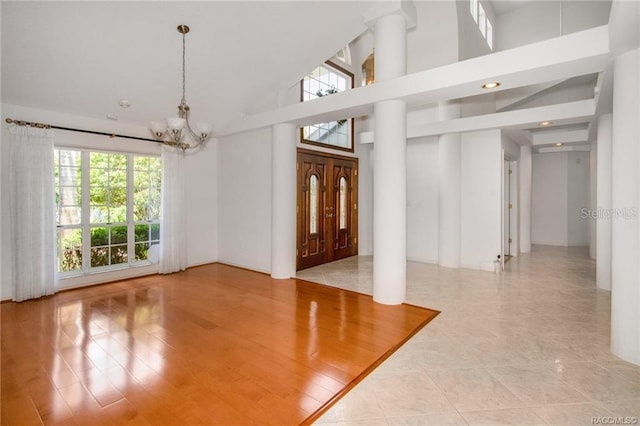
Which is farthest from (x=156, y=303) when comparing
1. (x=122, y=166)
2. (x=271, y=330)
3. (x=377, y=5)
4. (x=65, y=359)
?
(x=377, y=5)

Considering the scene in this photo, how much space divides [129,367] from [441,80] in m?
3.98

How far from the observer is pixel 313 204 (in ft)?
20.7

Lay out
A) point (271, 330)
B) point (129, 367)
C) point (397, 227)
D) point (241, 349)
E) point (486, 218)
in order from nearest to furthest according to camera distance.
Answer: point (129, 367)
point (241, 349)
point (271, 330)
point (397, 227)
point (486, 218)

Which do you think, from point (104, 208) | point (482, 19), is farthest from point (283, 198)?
point (482, 19)

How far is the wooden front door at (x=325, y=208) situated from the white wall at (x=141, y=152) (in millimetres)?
1891

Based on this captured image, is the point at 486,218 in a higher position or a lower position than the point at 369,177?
lower

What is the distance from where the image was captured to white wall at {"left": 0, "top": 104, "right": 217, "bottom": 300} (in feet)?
13.8

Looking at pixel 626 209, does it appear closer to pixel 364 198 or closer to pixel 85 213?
pixel 364 198

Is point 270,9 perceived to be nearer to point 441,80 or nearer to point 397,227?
point 441,80

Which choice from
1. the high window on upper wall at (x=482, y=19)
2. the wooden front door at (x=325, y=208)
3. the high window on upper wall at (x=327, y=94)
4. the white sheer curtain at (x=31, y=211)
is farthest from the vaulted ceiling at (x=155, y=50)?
the high window on upper wall at (x=482, y=19)

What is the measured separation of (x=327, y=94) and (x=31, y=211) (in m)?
5.19

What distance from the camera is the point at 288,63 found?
504 cm

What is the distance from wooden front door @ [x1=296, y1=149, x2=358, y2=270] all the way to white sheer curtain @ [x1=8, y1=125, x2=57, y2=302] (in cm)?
366

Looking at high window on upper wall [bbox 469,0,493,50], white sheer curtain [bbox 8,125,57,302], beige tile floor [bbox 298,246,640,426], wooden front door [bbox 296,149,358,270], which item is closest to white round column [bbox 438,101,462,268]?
beige tile floor [bbox 298,246,640,426]
